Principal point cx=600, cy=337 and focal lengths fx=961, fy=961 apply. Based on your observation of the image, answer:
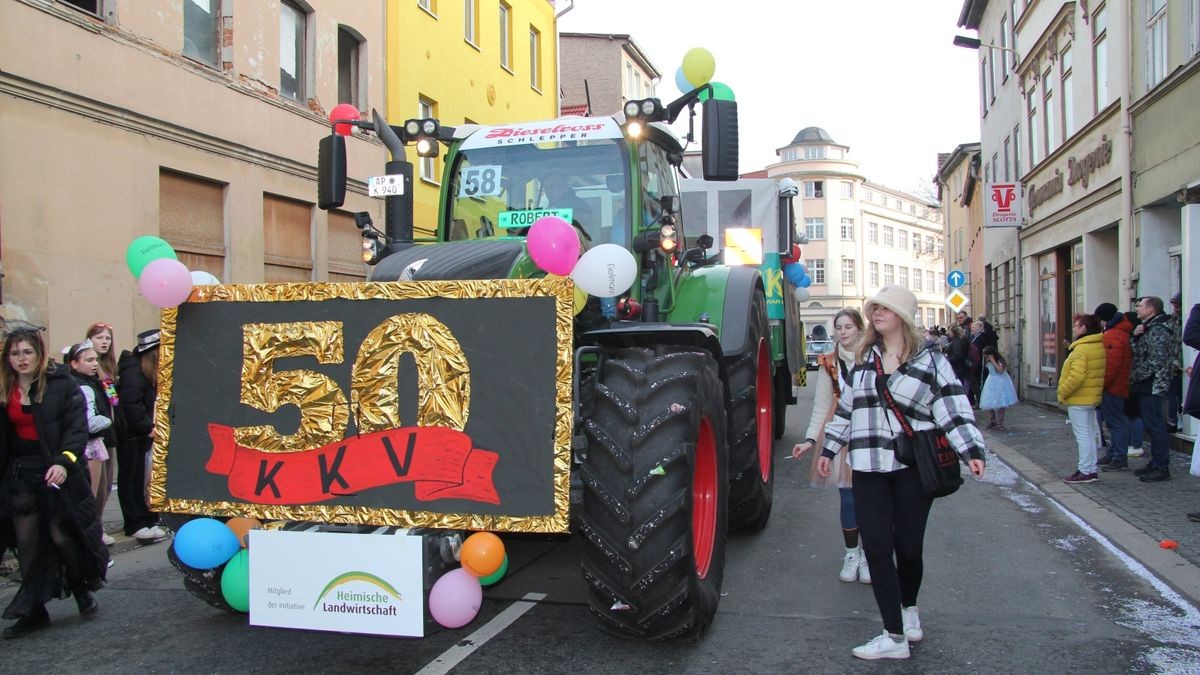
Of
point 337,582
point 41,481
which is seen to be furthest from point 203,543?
point 41,481

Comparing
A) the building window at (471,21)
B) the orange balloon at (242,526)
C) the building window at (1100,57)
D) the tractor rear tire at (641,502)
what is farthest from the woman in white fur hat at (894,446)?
the building window at (471,21)

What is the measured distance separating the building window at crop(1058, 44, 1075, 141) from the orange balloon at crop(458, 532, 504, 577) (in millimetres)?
16250

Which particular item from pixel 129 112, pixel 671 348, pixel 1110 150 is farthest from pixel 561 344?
pixel 1110 150

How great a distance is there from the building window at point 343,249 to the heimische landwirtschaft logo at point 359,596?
40.1 feet

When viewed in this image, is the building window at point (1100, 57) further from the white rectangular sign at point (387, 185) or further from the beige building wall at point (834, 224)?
the beige building wall at point (834, 224)

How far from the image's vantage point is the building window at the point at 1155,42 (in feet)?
40.4

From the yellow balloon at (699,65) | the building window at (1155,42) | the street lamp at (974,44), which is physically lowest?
the yellow balloon at (699,65)

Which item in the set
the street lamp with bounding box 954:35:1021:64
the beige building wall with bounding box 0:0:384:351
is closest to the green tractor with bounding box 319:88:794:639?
the beige building wall with bounding box 0:0:384:351

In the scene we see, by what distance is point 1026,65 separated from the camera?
811 inches

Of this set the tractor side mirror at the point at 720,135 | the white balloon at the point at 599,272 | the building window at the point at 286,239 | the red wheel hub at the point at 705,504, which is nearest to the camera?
the white balloon at the point at 599,272

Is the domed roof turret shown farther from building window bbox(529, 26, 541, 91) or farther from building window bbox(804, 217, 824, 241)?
building window bbox(529, 26, 541, 91)

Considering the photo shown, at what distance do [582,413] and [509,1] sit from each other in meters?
21.9

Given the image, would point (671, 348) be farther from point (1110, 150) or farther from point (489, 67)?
point (489, 67)

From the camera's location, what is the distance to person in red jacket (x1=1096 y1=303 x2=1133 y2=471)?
9.45m
